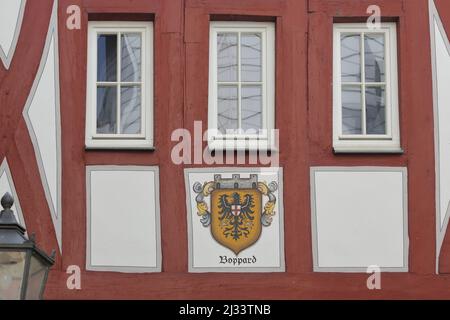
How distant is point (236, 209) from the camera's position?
605 inches

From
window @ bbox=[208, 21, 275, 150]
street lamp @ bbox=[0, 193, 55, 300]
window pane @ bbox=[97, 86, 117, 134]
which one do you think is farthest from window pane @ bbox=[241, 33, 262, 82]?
street lamp @ bbox=[0, 193, 55, 300]

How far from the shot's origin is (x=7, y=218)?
1129 cm

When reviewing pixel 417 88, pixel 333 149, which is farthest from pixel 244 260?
pixel 417 88

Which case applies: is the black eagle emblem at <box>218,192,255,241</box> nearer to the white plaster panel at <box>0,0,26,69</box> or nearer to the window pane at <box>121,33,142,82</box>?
the window pane at <box>121,33,142,82</box>

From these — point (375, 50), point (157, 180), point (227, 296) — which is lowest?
point (227, 296)

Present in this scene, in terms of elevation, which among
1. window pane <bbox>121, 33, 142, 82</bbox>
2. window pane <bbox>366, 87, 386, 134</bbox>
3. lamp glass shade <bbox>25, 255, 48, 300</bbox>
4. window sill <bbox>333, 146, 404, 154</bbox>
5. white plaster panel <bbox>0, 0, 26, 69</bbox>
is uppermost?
white plaster panel <bbox>0, 0, 26, 69</bbox>

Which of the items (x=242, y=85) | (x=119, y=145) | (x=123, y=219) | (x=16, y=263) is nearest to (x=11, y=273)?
(x=16, y=263)

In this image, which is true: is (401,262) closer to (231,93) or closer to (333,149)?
(333,149)

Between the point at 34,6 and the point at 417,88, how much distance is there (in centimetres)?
389

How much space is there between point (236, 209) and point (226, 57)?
62.6 inches

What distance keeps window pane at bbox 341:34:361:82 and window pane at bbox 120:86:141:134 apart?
2072 mm

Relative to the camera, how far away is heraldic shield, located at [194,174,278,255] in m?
15.3

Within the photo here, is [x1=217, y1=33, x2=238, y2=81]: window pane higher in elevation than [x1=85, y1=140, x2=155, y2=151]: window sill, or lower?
higher

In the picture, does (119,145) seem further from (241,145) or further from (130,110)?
(241,145)
